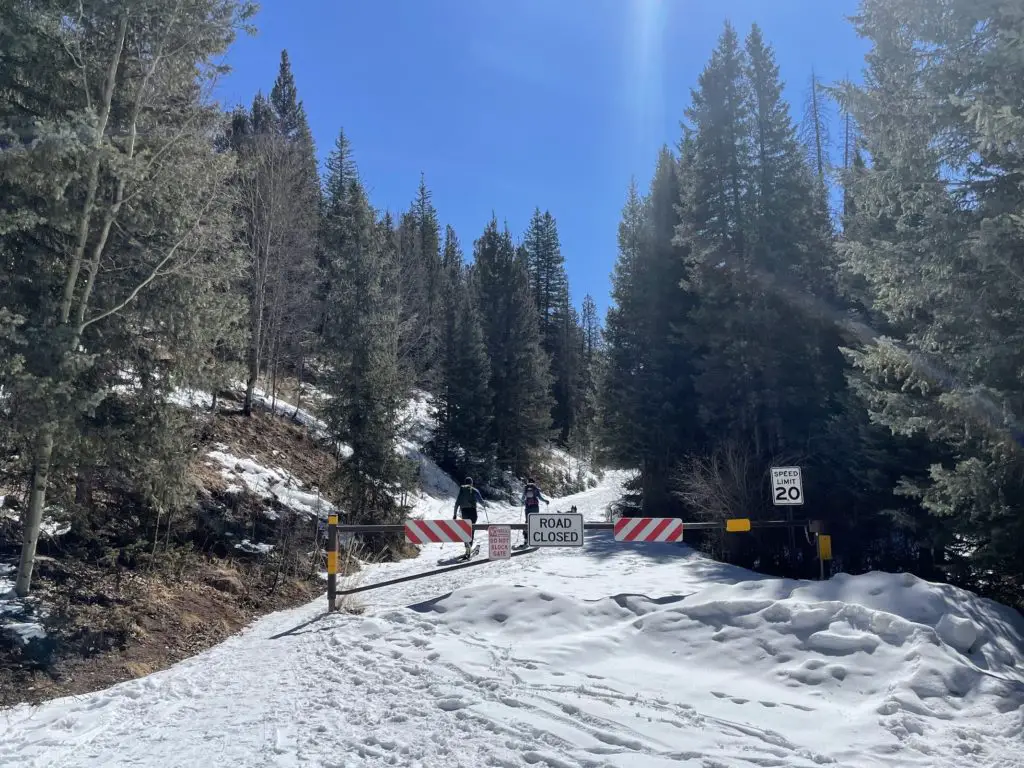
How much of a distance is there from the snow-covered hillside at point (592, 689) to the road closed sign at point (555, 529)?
94cm

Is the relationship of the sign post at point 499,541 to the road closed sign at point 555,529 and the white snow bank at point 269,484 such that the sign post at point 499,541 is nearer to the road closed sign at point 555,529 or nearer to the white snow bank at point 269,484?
the road closed sign at point 555,529

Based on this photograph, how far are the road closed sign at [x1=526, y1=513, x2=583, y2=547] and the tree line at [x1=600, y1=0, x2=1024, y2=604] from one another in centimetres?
490

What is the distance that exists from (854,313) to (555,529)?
1351 centimetres

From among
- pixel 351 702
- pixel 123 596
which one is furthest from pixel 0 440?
pixel 351 702

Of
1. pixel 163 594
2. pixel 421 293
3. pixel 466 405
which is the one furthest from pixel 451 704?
pixel 421 293

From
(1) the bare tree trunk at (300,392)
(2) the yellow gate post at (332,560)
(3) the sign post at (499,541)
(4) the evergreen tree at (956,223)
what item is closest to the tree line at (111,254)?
(2) the yellow gate post at (332,560)

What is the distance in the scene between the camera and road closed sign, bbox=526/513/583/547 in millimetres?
10258

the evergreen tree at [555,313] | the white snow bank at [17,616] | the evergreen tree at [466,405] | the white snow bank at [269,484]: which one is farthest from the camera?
the evergreen tree at [555,313]

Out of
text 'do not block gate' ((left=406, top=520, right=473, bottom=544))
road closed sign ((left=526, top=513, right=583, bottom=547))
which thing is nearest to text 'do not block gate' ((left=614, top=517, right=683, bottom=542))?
road closed sign ((left=526, top=513, right=583, bottom=547))

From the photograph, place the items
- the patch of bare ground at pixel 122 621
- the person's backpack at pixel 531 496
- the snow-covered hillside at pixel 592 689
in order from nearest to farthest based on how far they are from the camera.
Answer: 1. the snow-covered hillside at pixel 592 689
2. the patch of bare ground at pixel 122 621
3. the person's backpack at pixel 531 496

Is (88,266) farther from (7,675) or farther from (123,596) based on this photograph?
(7,675)

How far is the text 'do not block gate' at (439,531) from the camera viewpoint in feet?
33.8

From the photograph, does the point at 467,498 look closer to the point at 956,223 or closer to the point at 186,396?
the point at 186,396

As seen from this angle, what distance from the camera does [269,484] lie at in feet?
59.6
